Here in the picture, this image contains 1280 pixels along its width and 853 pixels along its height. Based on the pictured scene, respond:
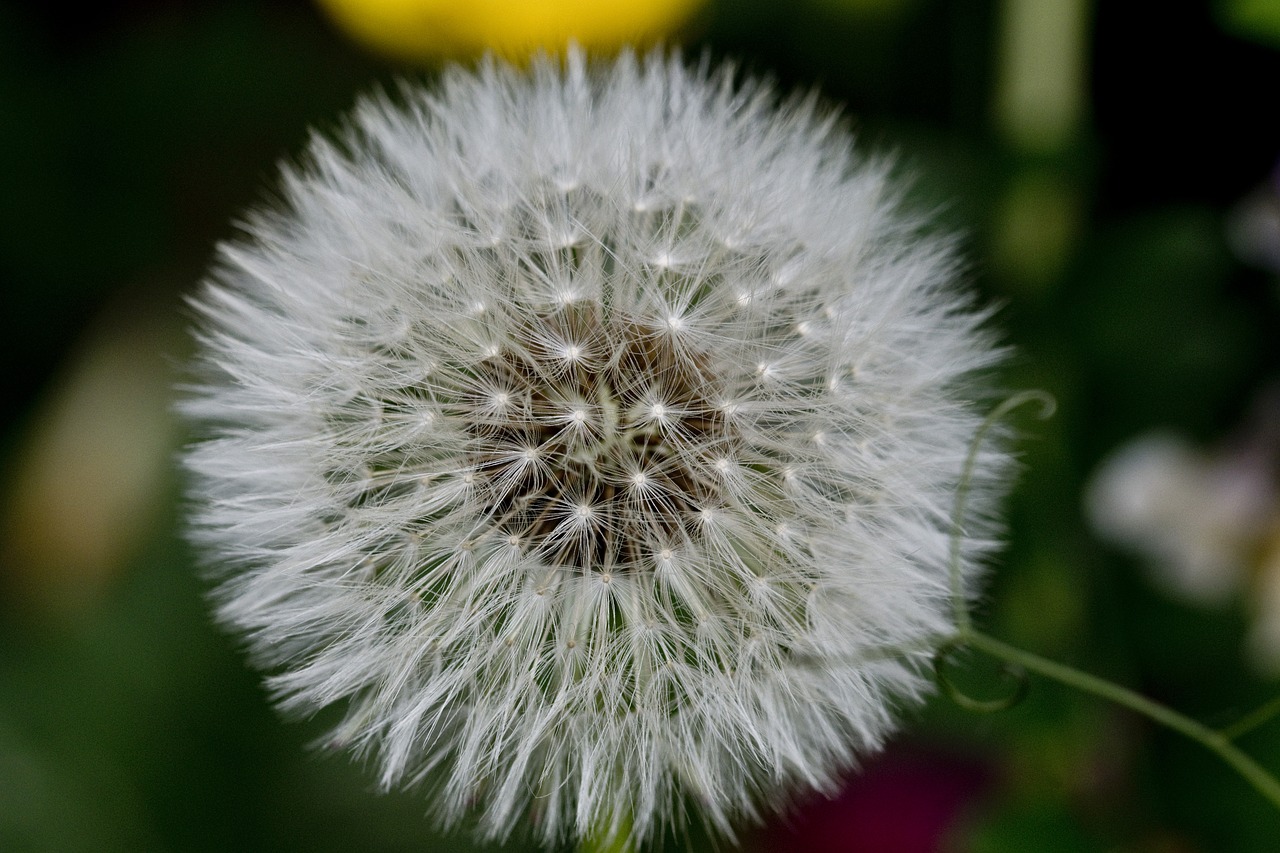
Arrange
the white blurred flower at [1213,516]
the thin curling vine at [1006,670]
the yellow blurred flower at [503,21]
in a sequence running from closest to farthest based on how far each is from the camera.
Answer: the thin curling vine at [1006,670], the white blurred flower at [1213,516], the yellow blurred flower at [503,21]

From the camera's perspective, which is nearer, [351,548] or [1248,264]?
[351,548]

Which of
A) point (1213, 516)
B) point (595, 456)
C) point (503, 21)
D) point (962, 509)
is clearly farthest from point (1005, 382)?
point (503, 21)

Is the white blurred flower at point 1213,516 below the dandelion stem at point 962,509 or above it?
below

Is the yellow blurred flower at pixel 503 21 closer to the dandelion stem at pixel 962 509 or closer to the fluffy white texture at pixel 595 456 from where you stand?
the fluffy white texture at pixel 595 456

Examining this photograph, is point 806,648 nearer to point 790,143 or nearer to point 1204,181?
point 790,143

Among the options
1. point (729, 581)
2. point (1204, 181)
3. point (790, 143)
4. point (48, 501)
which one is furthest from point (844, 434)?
point (48, 501)

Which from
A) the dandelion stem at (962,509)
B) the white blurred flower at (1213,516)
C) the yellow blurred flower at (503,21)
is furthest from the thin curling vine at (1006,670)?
the yellow blurred flower at (503,21)

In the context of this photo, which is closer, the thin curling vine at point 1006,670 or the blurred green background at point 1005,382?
the thin curling vine at point 1006,670

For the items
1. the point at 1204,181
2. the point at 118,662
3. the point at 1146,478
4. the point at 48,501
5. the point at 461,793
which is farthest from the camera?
the point at 48,501
